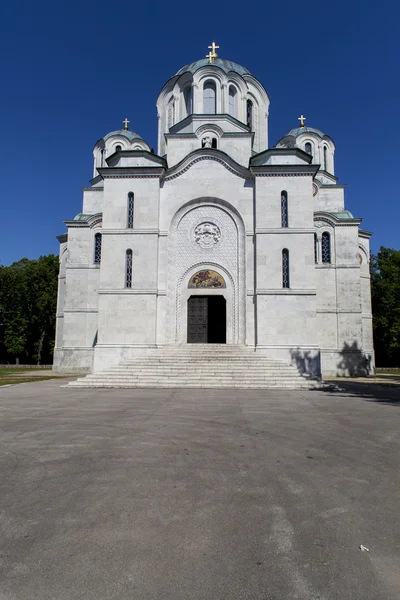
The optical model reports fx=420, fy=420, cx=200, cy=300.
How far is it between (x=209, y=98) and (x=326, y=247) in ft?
37.8

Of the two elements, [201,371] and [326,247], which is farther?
[326,247]

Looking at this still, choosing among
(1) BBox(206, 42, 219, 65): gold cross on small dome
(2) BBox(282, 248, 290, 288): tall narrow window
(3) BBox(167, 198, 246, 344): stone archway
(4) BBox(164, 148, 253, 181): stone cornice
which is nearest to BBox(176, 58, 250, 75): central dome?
(1) BBox(206, 42, 219, 65): gold cross on small dome

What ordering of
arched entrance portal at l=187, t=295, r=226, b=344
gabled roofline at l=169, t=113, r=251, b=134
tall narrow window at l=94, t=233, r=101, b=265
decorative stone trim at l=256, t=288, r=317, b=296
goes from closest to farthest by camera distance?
decorative stone trim at l=256, t=288, r=317, b=296, arched entrance portal at l=187, t=295, r=226, b=344, gabled roofline at l=169, t=113, r=251, b=134, tall narrow window at l=94, t=233, r=101, b=265

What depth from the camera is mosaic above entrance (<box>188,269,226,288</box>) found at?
2141cm

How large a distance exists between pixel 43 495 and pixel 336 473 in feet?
10.2

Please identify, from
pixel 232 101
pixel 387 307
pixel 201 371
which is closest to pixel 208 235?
pixel 201 371

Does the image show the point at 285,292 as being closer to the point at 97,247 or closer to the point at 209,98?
the point at 97,247

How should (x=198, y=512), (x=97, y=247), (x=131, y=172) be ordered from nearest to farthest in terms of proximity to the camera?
(x=198, y=512), (x=131, y=172), (x=97, y=247)

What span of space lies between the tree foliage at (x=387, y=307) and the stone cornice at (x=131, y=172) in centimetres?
2528

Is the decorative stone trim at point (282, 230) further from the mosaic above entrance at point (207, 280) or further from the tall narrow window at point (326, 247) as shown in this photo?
the tall narrow window at point (326, 247)

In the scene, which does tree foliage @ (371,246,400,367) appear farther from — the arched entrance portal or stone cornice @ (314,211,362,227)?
the arched entrance portal

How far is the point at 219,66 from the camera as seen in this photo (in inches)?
985

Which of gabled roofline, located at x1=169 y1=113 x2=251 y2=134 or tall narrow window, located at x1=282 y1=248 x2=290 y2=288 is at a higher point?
gabled roofline, located at x1=169 y1=113 x2=251 y2=134

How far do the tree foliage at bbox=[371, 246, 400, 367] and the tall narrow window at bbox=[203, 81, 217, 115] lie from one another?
22542 millimetres
